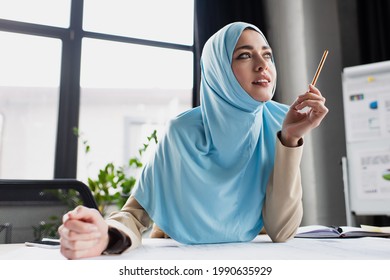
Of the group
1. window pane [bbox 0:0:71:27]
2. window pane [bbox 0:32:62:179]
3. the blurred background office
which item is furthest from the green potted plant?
window pane [bbox 0:0:71:27]

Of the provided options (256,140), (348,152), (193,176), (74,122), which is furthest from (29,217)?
(348,152)

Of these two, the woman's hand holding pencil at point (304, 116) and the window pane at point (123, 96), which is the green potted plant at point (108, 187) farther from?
the woman's hand holding pencil at point (304, 116)

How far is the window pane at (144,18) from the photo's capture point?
10.6 ft

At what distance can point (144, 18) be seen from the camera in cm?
342

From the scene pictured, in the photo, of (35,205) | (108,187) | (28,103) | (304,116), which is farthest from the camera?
(28,103)

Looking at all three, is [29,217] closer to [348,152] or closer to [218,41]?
[218,41]

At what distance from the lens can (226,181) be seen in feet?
2.86

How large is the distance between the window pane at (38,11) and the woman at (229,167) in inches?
97.5

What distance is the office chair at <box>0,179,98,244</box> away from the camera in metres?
1.26

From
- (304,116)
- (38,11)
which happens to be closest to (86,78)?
(38,11)

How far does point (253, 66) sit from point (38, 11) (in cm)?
264

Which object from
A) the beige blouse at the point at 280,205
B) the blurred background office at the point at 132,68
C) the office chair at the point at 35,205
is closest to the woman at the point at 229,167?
the beige blouse at the point at 280,205

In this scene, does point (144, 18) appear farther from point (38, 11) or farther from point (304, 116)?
point (304, 116)

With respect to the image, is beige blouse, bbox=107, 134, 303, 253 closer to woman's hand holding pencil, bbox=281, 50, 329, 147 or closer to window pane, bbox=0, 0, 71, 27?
woman's hand holding pencil, bbox=281, 50, 329, 147
